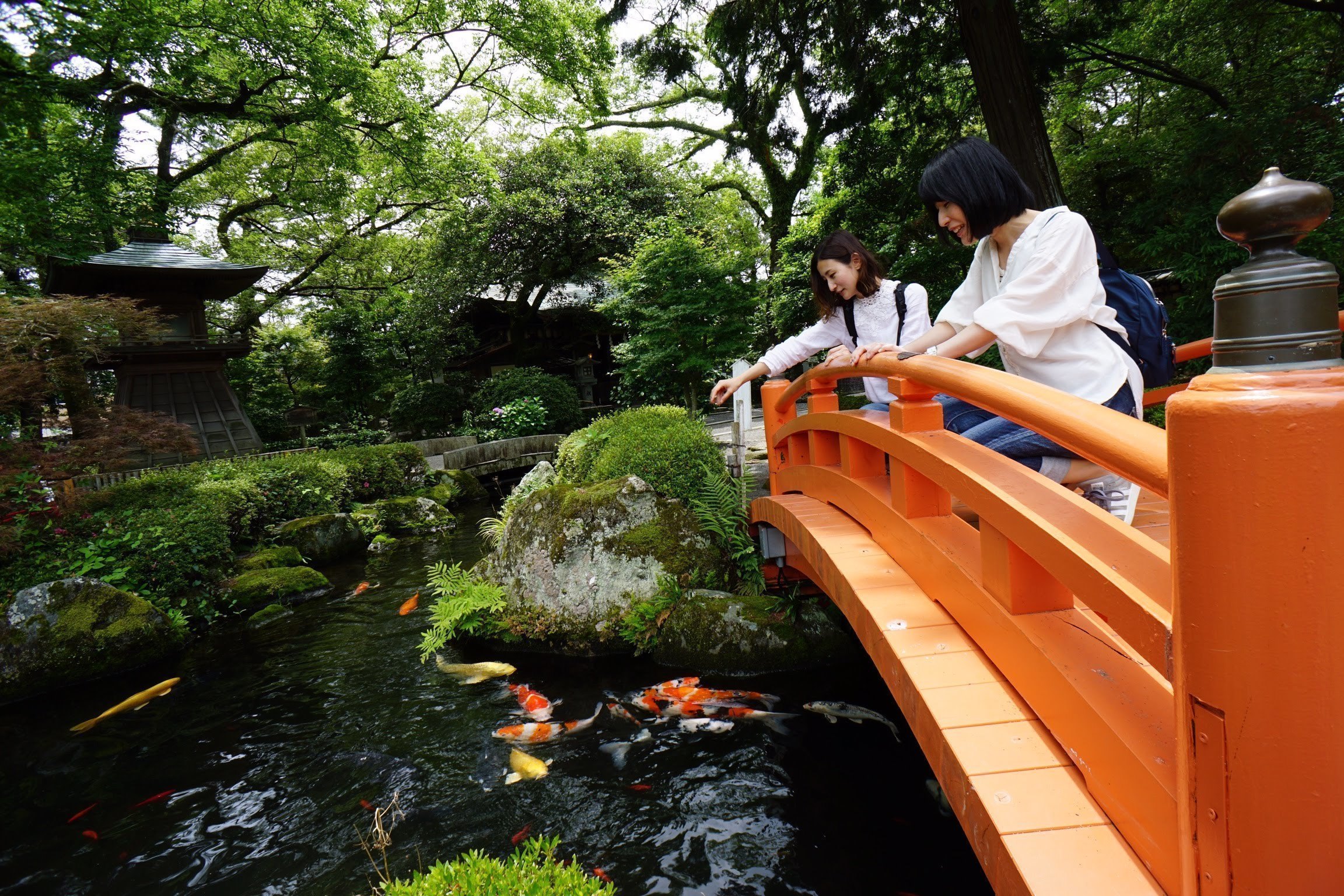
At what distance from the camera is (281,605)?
8.89 metres

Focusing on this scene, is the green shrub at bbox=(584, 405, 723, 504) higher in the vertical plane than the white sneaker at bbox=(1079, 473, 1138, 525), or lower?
lower

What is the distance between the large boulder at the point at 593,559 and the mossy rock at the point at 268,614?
3960 millimetres

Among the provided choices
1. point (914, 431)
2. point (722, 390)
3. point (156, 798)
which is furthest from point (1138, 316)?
point (156, 798)

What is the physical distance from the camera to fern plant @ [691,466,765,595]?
250 inches

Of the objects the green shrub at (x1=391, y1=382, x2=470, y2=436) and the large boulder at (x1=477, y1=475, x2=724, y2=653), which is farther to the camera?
the green shrub at (x1=391, y1=382, x2=470, y2=436)

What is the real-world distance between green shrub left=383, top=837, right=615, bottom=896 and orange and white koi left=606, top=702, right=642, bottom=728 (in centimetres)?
234

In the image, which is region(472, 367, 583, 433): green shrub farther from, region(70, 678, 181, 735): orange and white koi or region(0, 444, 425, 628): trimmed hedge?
region(70, 678, 181, 735): orange and white koi

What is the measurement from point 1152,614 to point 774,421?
3.77m

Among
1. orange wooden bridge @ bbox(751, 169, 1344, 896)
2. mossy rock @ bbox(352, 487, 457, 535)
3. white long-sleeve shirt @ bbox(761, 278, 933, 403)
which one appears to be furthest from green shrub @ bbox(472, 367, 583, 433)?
orange wooden bridge @ bbox(751, 169, 1344, 896)

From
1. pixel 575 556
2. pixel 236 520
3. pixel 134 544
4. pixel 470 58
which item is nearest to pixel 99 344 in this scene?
pixel 236 520

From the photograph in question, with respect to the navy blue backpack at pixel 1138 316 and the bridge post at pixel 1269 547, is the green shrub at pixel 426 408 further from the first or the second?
the bridge post at pixel 1269 547

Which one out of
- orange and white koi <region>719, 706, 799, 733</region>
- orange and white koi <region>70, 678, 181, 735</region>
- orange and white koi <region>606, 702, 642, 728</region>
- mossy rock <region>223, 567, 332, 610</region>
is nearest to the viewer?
orange and white koi <region>719, 706, 799, 733</region>

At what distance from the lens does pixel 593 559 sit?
6465 mm

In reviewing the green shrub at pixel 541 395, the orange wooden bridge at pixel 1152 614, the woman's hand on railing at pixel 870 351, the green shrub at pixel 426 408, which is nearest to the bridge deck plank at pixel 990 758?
the orange wooden bridge at pixel 1152 614
